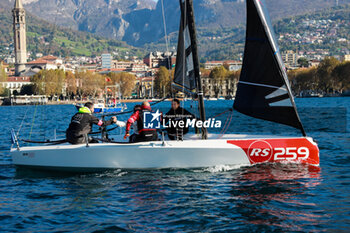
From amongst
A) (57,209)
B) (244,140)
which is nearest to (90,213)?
(57,209)

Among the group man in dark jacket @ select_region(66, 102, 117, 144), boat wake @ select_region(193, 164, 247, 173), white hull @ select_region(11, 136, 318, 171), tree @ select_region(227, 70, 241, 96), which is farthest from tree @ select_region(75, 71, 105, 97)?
boat wake @ select_region(193, 164, 247, 173)

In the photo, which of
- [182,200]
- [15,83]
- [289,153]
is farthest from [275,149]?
[15,83]

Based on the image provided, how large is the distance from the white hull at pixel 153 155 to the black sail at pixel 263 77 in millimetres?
675

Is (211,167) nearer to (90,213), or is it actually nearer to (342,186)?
(342,186)

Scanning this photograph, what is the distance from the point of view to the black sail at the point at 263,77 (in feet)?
32.3

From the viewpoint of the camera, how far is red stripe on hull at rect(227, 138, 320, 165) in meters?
9.85

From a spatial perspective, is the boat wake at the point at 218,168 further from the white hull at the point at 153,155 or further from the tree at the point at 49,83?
the tree at the point at 49,83

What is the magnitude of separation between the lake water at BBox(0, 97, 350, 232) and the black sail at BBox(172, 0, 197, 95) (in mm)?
2179

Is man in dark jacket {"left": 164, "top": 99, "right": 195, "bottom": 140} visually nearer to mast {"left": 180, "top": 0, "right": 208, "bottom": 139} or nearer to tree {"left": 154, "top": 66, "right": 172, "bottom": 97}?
mast {"left": 180, "top": 0, "right": 208, "bottom": 139}

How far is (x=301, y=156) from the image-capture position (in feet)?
32.7

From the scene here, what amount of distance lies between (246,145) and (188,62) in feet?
8.21

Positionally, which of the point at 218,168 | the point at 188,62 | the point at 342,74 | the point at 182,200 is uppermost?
the point at 342,74

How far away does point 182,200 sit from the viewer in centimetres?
776

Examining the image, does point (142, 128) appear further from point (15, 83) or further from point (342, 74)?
point (15, 83)
